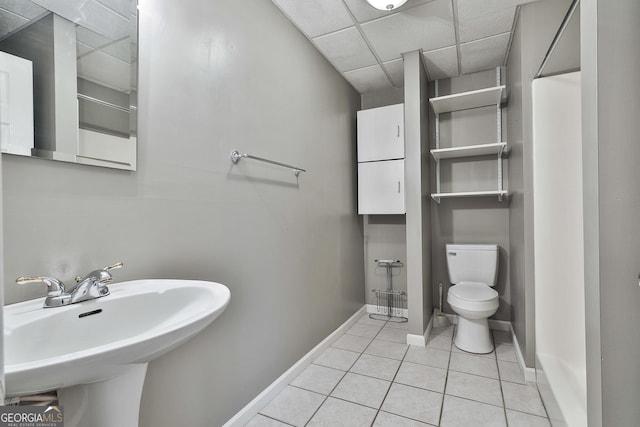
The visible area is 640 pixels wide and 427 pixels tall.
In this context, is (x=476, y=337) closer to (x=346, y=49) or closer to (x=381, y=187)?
(x=381, y=187)

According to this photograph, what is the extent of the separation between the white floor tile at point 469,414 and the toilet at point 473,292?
68 centimetres

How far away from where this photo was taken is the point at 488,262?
2.65 m

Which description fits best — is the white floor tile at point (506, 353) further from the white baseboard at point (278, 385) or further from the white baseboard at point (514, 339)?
the white baseboard at point (278, 385)

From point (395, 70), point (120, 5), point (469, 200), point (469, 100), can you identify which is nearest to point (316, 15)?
point (395, 70)

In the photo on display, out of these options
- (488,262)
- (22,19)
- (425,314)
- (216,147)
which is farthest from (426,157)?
(22,19)

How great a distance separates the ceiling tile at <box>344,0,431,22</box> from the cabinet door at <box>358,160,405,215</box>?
1.20 metres

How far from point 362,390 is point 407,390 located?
270mm

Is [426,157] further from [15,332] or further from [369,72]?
[15,332]

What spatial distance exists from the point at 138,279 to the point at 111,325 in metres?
0.23

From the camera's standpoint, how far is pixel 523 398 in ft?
5.85

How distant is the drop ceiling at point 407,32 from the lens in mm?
1949

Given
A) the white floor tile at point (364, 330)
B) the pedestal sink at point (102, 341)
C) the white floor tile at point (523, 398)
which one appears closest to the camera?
the pedestal sink at point (102, 341)

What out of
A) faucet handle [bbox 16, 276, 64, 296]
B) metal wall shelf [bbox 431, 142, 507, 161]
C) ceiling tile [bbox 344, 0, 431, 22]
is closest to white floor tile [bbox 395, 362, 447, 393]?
metal wall shelf [bbox 431, 142, 507, 161]

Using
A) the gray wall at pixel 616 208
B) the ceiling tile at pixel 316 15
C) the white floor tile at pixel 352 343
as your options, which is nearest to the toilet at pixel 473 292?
the white floor tile at pixel 352 343
